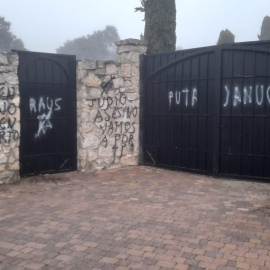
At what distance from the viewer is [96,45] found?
77.9 metres

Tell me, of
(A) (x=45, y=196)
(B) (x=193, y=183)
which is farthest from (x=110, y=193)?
(B) (x=193, y=183)

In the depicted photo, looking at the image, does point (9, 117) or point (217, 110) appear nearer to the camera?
point (9, 117)

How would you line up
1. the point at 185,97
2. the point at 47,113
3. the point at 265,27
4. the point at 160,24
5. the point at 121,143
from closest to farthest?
the point at 47,113, the point at 185,97, the point at 121,143, the point at 160,24, the point at 265,27

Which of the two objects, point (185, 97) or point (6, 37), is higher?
point (6, 37)

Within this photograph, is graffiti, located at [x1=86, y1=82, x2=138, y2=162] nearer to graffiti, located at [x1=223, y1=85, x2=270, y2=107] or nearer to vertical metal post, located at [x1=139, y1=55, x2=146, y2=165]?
vertical metal post, located at [x1=139, y1=55, x2=146, y2=165]

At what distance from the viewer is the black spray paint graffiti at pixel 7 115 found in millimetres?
6316

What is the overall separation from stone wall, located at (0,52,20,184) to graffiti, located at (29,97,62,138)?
17.3 inches

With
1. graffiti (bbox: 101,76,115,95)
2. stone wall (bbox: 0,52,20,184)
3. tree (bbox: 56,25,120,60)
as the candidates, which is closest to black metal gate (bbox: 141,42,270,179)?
graffiti (bbox: 101,76,115,95)

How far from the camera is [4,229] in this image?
13.8 ft

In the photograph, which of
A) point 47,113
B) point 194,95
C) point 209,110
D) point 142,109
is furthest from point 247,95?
point 47,113

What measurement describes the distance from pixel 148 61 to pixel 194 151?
235 centimetres

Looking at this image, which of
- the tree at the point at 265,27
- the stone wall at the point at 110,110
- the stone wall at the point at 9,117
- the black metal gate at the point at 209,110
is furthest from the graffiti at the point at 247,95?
the tree at the point at 265,27

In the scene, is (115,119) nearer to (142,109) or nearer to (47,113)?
(142,109)

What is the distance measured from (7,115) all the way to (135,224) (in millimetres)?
3457
